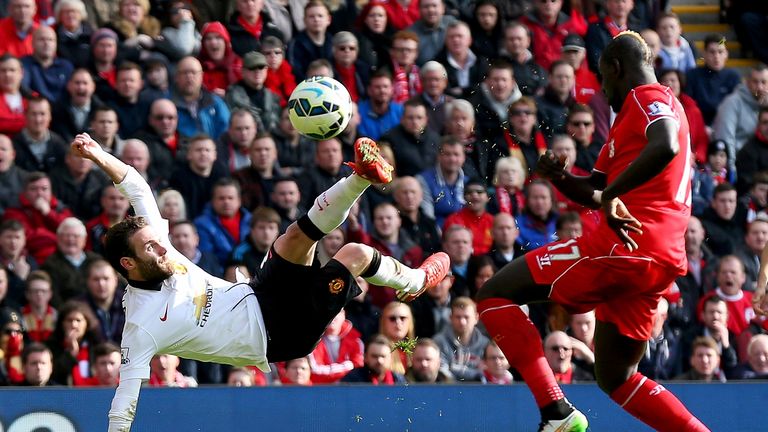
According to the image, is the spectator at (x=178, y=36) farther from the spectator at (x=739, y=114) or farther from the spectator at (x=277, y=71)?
the spectator at (x=739, y=114)

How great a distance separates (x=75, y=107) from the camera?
42.8 ft

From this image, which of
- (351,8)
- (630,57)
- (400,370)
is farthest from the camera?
(351,8)

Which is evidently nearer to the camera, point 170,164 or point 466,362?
point 466,362

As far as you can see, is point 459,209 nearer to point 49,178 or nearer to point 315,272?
point 49,178

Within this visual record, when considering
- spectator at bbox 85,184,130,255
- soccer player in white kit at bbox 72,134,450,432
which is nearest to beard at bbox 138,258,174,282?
soccer player in white kit at bbox 72,134,450,432

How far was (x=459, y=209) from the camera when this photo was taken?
1313 centimetres

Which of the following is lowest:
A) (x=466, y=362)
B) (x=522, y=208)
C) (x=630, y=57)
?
(x=466, y=362)

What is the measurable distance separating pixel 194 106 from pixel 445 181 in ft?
7.61

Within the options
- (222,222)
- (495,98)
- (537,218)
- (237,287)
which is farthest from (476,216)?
(237,287)

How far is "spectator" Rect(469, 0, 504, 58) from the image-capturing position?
14570mm

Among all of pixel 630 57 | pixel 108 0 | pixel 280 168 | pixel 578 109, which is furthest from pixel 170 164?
pixel 630 57

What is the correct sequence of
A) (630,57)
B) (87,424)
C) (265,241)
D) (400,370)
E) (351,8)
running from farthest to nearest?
(351,8), (265,241), (400,370), (87,424), (630,57)

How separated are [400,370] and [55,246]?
117 inches

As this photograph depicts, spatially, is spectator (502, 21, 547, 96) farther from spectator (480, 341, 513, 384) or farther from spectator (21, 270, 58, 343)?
spectator (21, 270, 58, 343)
